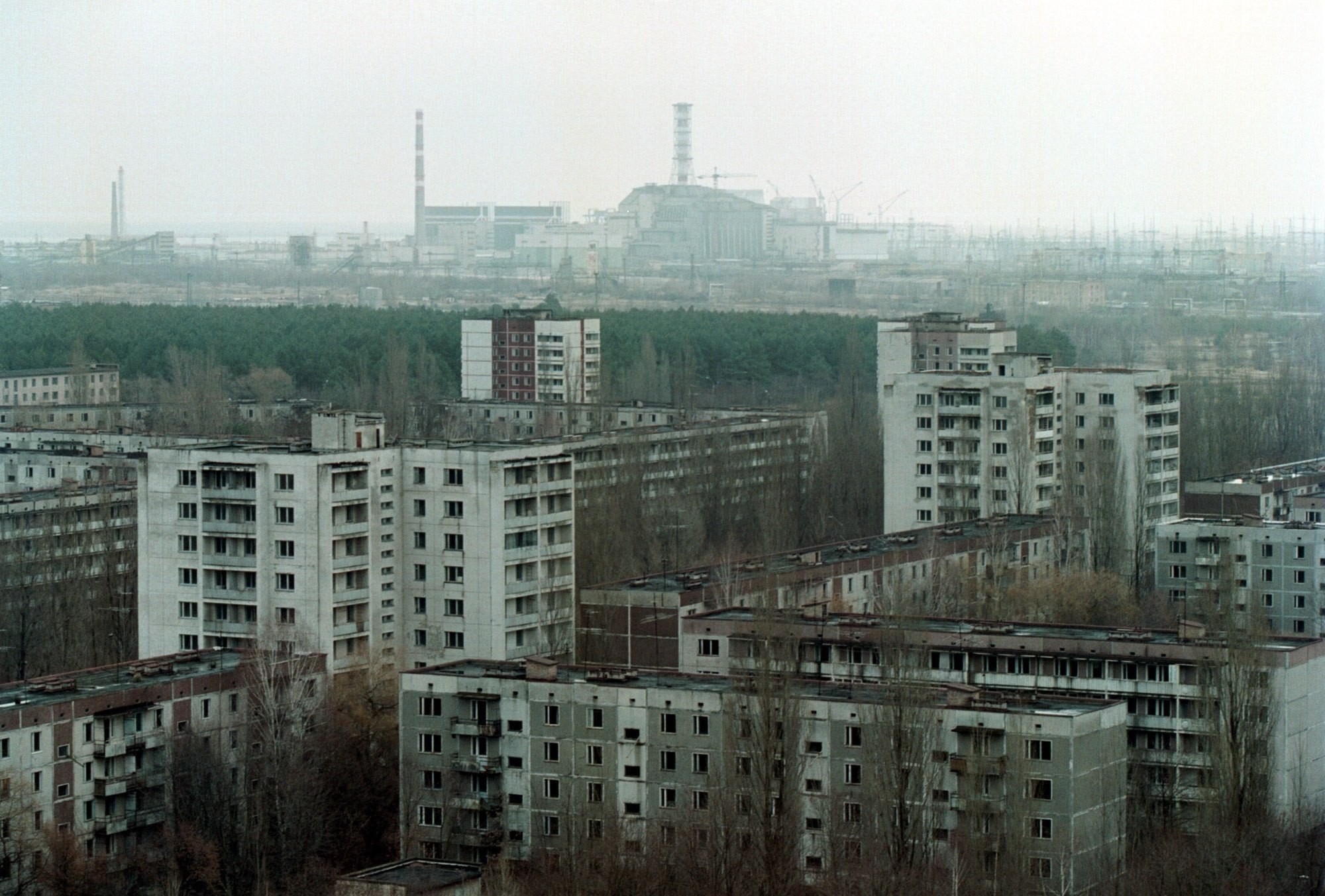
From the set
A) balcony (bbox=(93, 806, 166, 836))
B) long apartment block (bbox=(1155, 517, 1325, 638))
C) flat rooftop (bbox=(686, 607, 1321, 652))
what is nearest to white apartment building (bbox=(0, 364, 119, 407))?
long apartment block (bbox=(1155, 517, 1325, 638))

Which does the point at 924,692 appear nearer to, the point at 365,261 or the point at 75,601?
the point at 75,601

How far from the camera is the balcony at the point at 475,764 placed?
10.9m

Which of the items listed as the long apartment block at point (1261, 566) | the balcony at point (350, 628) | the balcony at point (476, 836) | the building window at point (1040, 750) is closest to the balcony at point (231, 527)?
the balcony at point (350, 628)

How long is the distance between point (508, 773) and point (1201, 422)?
14.6m

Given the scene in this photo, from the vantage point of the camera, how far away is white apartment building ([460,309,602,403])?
2942cm

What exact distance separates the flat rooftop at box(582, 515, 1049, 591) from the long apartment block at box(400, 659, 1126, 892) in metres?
2.32

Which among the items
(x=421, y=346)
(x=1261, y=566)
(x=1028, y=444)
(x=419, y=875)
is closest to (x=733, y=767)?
(x=419, y=875)

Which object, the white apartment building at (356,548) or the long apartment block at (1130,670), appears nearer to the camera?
the long apartment block at (1130,670)

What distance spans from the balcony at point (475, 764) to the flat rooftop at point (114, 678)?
1.28 m

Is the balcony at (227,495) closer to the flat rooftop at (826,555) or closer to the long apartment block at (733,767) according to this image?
the flat rooftop at (826,555)

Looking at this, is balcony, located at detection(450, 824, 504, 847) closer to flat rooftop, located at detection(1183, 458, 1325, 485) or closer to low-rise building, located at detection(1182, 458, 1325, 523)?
low-rise building, located at detection(1182, 458, 1325, 523)

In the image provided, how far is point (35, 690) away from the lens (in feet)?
35.6

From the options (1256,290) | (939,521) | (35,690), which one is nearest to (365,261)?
(1256,290)

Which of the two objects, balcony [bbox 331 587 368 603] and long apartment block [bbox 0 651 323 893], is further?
balcony [bbox 331 587 368 603]
